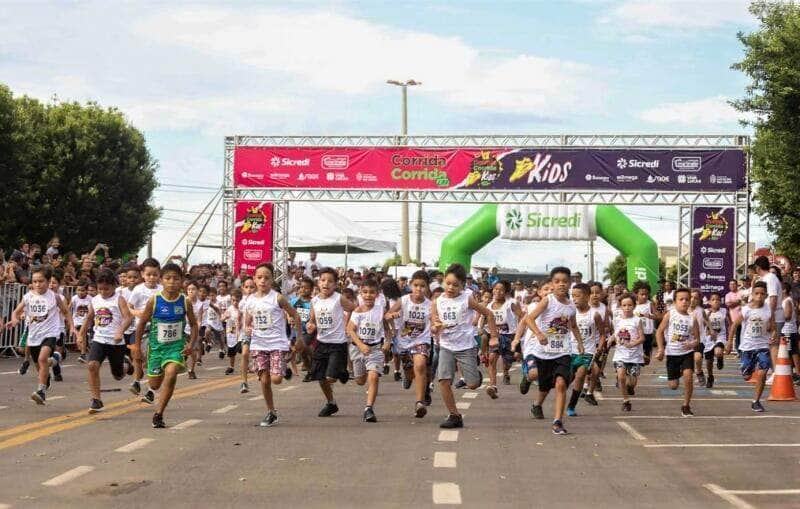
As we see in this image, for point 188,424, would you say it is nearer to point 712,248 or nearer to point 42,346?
point 42,346

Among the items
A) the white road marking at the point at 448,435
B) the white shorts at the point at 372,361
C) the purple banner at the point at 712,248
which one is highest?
the purple banner at the point at 712,248

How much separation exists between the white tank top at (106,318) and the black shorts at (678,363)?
6864mm

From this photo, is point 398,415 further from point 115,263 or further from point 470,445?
point 115,263

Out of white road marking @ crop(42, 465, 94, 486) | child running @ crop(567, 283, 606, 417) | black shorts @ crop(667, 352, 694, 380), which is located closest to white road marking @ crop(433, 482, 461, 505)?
white road marking @ crop(42, 465, 94, 486)

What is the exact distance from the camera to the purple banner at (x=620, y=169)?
38156 millimetres

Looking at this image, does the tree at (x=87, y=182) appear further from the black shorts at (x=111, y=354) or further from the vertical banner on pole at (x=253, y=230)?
the black shorts at (x=111, y=354)

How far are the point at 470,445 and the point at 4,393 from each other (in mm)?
8320

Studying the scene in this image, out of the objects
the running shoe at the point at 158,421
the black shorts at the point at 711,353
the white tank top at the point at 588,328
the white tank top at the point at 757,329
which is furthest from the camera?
the black shorts at the point at 711,353

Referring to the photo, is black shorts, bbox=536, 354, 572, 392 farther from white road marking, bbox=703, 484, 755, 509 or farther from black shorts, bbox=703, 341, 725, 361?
black shorts, bbox=703, 341, 725, 361

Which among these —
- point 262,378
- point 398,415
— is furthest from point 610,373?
point 262,378

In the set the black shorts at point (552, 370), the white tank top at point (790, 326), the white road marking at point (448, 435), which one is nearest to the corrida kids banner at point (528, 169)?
the white tank top at point (790, 326)

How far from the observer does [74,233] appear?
48719mm

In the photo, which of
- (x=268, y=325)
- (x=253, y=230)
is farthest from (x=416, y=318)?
(x=253, y=230)

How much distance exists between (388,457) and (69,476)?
8.81 feet
